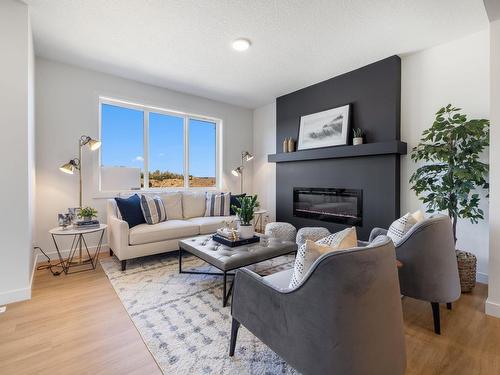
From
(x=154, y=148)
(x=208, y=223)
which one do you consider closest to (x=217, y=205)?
(x=208, y=223)

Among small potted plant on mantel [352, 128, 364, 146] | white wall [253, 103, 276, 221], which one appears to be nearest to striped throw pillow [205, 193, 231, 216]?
white wall [253, 103, 276, 221]

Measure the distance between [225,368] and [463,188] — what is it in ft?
8.40

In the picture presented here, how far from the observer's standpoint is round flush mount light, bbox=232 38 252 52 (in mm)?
2664

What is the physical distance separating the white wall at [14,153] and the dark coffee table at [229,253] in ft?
4.61

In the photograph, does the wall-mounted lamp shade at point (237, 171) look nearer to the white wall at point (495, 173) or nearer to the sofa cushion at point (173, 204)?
the sofa cushion at point (173, 204)

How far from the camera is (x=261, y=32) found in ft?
8.27

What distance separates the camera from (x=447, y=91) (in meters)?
2.78

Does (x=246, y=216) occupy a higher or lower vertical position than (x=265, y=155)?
lower

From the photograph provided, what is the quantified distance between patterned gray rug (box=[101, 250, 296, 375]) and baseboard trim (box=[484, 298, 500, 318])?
1.79 meters

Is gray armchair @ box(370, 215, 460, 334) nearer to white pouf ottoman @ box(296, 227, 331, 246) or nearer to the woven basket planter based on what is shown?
the woven basket planter

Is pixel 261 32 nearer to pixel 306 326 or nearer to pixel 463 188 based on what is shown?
pixel 463 188

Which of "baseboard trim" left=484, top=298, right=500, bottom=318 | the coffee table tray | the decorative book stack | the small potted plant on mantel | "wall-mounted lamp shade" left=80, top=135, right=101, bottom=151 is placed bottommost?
"baseboard trim" left=484, top=298, right=500, bottom=318

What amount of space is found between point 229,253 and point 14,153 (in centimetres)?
211

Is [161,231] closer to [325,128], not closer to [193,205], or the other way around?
[193,205]
